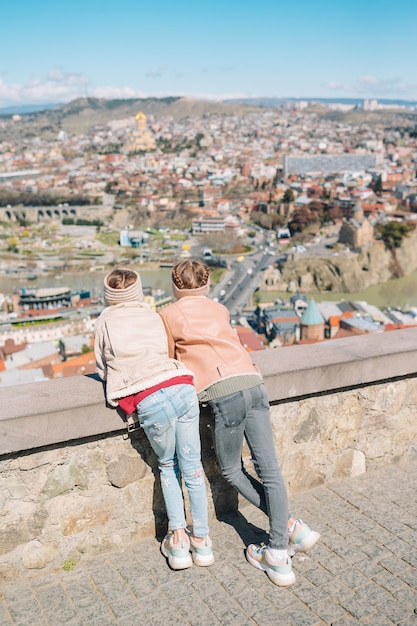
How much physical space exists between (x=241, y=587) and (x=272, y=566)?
0.36 feet

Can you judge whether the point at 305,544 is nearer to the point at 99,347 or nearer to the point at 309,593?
the point at 309,593

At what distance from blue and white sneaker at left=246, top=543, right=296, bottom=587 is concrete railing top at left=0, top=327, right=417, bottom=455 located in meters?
0.50

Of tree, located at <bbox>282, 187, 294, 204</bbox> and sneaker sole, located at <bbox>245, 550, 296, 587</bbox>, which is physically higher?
sneaker sole, located at <bbox>245, 550, 296, 587</bbox>

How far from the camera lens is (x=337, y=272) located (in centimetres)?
4153

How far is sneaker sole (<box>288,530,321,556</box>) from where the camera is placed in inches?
76.5

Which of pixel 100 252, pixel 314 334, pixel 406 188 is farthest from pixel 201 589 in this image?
pixel 406 188

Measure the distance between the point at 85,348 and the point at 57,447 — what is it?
21.2m

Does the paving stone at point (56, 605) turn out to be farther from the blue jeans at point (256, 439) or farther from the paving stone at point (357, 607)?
the paving stone at point (357, 607)

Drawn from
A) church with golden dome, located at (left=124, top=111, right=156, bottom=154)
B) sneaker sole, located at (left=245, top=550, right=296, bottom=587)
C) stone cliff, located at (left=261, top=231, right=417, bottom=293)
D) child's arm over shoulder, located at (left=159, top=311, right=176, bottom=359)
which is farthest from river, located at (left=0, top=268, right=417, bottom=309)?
church with golden dome, located at (left=124, top=111, right=156, bottom=154)

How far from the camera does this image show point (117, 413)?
74.3 inches

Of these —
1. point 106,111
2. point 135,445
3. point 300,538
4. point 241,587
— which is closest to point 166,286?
point 135,445

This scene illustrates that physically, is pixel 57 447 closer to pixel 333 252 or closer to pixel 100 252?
pixel 333 252

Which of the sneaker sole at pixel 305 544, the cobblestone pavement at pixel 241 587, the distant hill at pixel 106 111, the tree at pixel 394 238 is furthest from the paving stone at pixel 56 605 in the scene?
the distant hill at pixel 106 111

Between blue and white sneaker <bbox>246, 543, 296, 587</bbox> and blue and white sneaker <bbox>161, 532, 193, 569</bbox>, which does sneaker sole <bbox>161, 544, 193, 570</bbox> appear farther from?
blue and white sneaker <bbox>246, 543, 296, 587</bbox>
